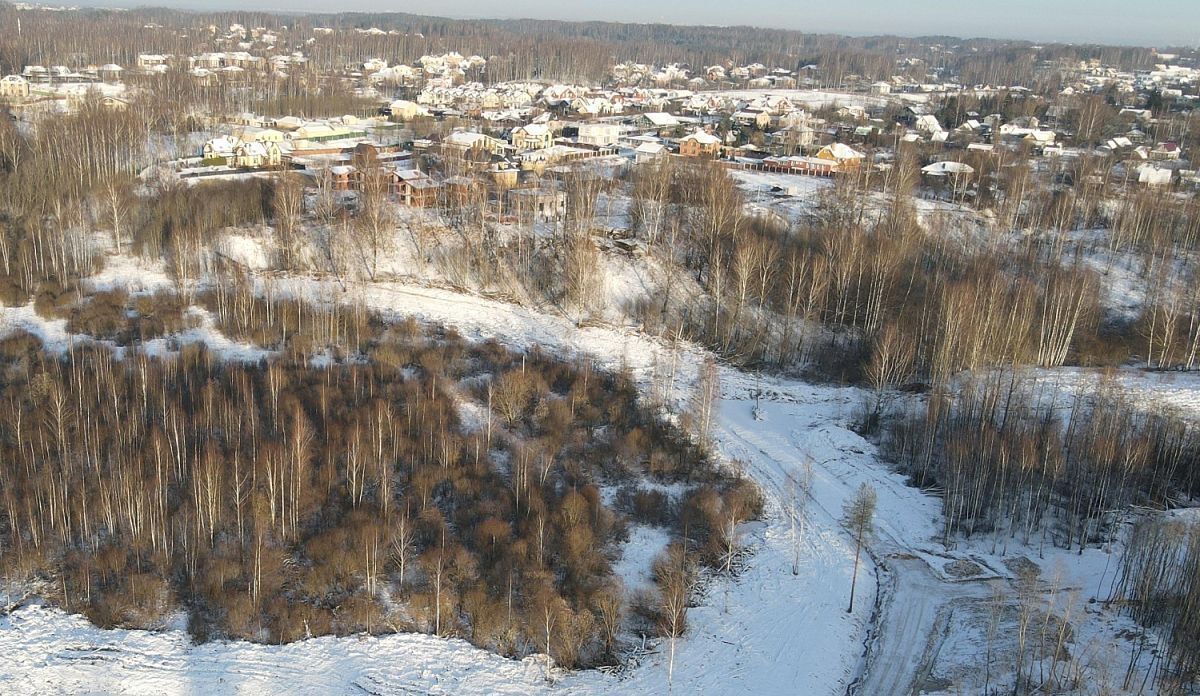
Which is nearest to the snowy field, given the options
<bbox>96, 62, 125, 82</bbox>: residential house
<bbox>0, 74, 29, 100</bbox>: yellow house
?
<bbox>0, 74, 29, 100</bbox>: yellow house

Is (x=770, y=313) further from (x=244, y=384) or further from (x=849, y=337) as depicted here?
(x=244, y=384)

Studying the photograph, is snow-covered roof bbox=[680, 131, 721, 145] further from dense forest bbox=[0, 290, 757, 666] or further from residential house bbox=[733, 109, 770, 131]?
dense forest bbox=[0, 290, 757, 666]

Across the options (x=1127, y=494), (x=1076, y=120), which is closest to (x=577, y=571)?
(x=1127, y=494)

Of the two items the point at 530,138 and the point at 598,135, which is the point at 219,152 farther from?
the point at 598,135

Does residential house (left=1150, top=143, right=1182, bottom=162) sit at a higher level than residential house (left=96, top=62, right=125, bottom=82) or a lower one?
lower

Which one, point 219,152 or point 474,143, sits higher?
point 474,143

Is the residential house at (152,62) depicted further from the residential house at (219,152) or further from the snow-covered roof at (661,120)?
the snow-covered roof at (661,120)

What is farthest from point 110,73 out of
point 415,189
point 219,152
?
point 415,189
